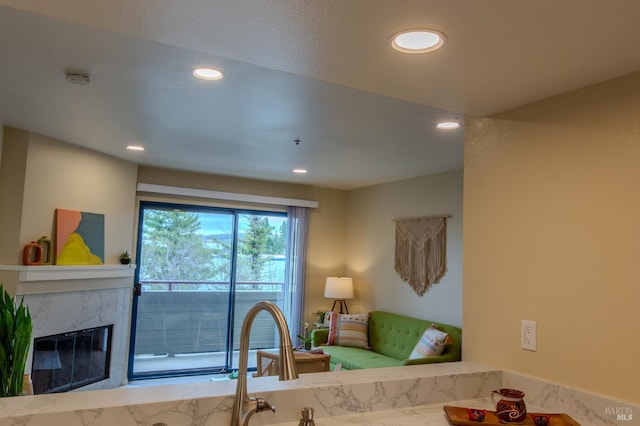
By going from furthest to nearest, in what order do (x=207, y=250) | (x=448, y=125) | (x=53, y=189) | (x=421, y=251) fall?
(x=207, y=250), (x=421, y=251), (x=53, y=189), (x=448, y=125)

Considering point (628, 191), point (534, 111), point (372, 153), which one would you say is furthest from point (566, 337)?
point (372, 153)

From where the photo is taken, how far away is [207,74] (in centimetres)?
244

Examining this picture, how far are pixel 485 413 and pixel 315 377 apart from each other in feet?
2.08

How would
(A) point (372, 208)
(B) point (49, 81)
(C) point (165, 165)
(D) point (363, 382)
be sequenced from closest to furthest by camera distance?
(D) point (363, 382) < (B) point (49, 81) < (C) point (165, 165) < (A) point (372, 208)

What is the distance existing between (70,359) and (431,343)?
354cm

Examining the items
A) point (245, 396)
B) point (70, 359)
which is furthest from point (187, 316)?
point (245, 396)

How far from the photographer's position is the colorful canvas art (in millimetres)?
4246

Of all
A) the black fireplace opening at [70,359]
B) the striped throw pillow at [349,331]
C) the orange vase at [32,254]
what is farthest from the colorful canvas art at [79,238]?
the striped throw pillow at [349,331]

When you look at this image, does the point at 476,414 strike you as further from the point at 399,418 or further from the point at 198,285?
the point at 198,285

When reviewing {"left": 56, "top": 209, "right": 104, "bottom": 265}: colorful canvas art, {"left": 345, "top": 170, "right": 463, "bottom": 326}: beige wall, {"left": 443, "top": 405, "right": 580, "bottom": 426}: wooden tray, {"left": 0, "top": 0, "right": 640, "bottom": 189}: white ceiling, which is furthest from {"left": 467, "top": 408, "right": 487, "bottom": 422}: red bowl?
{"left": 56, "top": 209, "right": 104, "bottom": 265}: colorful canvas art

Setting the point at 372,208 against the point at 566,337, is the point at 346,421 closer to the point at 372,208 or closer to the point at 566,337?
the point at 566,337

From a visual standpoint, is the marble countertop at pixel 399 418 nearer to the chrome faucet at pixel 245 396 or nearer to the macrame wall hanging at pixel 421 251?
the chrome faucet at pixel 245 396

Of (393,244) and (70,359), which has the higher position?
(393,244)

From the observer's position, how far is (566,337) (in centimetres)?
176
